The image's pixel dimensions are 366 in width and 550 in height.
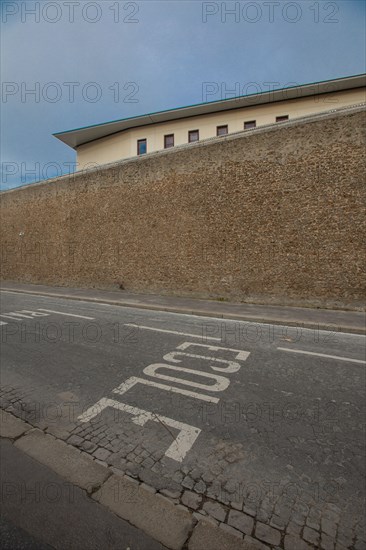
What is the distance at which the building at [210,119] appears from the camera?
2008cm

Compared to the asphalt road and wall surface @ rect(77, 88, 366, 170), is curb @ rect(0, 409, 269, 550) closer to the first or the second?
the asphalt road

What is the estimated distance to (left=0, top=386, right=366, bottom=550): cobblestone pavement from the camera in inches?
84.9

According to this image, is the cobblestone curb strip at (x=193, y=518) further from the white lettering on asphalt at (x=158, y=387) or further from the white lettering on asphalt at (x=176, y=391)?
the white lettering on asphalt at (x=158, y=387)

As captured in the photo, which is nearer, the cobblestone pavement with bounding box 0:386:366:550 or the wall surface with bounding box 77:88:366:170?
the cobblestone pavement with bounding box 0:386:366:550

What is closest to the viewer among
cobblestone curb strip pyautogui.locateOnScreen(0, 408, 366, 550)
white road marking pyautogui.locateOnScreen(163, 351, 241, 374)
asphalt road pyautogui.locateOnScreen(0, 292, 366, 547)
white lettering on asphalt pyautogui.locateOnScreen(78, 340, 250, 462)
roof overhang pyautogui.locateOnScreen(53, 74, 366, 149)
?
cobblestone curb strip pyautogui.locateOnScreen(0, 408, 366, 550)

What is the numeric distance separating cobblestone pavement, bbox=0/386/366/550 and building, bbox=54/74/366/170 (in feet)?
59.4

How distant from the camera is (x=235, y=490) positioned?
8.29ft

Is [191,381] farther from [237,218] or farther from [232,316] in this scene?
[237,218]

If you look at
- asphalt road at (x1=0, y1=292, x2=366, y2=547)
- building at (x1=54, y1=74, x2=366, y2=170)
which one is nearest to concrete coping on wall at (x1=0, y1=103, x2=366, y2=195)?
building at (x1=54, y1=74, x2=366, y2=170)

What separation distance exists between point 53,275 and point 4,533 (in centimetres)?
1929

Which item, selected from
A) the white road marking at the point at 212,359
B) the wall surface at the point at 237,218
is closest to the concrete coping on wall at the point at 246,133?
the wall surface at the point at 237,218

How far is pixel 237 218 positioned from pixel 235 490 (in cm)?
1098

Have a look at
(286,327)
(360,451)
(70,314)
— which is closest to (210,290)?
(286,327)

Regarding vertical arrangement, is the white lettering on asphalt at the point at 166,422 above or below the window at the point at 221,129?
below
